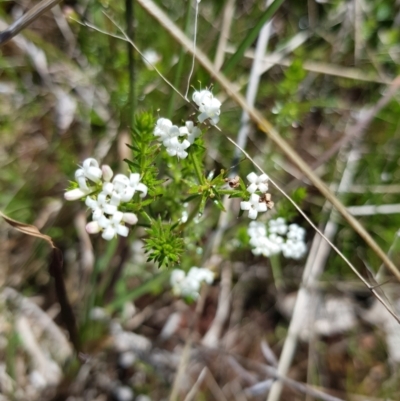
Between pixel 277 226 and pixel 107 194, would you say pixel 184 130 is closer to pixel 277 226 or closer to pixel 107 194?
pixel 107 194

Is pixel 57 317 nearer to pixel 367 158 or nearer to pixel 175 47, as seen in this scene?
pixel 175 47

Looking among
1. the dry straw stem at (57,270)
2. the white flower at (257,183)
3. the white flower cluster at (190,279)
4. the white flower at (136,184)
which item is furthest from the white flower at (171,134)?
the white flower cluster at (190,279)

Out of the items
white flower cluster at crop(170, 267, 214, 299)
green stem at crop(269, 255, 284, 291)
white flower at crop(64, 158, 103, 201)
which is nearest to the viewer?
white flower at crop(64, 158, 103, 201)

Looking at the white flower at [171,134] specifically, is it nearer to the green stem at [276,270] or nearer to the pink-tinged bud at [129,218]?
the pink-tinged bud at [129,218]

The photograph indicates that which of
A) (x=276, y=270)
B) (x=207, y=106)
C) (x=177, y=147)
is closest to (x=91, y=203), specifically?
(x=177, y=147)

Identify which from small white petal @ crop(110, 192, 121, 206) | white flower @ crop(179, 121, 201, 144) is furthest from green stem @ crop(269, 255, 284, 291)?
small white petal @ crop(110, 192, 121, 206)

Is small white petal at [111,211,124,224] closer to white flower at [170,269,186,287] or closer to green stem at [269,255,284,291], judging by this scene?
white flower at [170,269,186,287]

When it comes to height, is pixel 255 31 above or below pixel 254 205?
above
